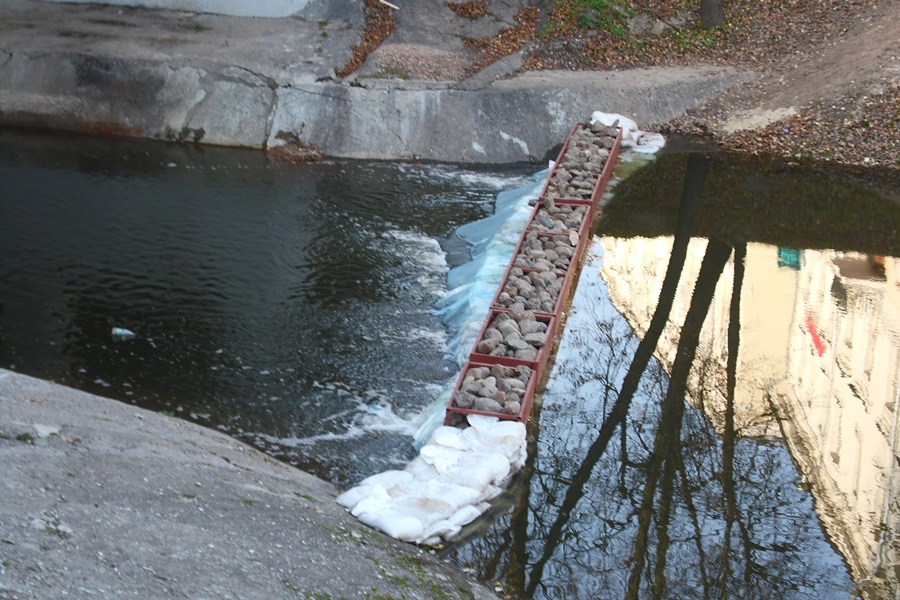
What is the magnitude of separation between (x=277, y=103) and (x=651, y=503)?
1150 centimetres

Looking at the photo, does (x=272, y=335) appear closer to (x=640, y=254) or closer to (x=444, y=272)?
(x=444, y=272)

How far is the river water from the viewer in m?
7.95

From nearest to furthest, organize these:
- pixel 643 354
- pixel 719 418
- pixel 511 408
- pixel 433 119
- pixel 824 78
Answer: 1. pixel 511 408
2. pixel 719 418
3. pixel 643 354
4. pixel 433 119
5. pixel 824 78

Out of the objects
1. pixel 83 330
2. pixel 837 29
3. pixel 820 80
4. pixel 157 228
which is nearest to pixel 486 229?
pixel 157 228

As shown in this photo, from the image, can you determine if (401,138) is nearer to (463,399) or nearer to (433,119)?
(433,119)

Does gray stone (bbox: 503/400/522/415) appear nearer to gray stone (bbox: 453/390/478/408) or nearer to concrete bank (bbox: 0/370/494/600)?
gray stone (bbox: 453/390/478/408)

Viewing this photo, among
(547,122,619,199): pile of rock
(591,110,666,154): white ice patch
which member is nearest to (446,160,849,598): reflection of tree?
(547,122,619,199): pile of rock

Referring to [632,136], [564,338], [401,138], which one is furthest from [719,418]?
A: [401,138]

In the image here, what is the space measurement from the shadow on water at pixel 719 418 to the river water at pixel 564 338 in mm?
30

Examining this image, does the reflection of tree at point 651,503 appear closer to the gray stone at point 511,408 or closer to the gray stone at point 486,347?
the gray stone at point 511,408

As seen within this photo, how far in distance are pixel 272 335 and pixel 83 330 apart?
2.11 m

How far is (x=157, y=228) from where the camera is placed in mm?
13625

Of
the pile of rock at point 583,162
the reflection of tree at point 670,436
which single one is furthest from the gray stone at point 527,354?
the pile of rock at point 583,162

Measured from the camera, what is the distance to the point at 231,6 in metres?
20.9
